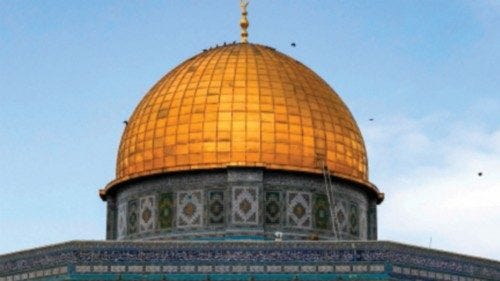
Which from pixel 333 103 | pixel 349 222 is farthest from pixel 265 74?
pixel 349 222

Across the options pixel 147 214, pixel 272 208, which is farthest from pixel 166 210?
pixel 272 208

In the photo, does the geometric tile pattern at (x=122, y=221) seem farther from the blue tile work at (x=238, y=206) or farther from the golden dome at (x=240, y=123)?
the golden dome at (x=240, y=123)

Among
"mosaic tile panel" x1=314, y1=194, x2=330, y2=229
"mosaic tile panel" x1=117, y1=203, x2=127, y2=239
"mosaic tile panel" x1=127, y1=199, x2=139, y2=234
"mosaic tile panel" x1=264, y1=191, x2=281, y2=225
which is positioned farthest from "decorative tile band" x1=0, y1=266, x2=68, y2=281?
"mosaic tile panel" x1=314, y1=194, x2=330, y2=229

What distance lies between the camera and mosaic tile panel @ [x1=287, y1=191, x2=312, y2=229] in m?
29.5

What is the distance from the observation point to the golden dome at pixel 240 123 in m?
29.8

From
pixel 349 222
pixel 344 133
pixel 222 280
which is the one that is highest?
pixel 344 133

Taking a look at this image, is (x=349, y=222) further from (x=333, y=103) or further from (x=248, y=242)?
(x=248, y=242)

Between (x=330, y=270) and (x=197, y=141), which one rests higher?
(x=197, y=141)

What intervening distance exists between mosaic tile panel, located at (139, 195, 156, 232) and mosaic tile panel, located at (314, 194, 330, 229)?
11.6 ft

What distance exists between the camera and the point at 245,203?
29406 mm

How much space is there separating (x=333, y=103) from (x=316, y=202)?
2.80 meters

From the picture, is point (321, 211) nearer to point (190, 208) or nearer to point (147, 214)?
point (190, 208)

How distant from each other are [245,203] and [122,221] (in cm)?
327

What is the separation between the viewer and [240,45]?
32719 mm
